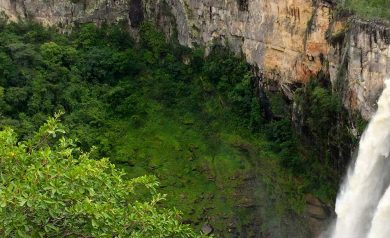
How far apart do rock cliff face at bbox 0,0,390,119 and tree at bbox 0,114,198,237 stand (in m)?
10.6

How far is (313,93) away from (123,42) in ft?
32.8

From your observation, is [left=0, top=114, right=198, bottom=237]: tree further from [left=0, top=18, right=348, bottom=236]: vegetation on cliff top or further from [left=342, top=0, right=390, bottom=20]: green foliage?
[left=0, top=18, right=348, bottom=236]: vegetation on cliff top

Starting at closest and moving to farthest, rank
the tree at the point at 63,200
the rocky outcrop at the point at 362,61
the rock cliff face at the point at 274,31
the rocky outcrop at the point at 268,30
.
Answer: the tree at the point at 63,200 < the rocky outcrop at the point at 362,61 < the rock cliff face at the point at 274,31 < the rocky outcrop at the point at 268,30

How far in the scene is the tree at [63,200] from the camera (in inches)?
314

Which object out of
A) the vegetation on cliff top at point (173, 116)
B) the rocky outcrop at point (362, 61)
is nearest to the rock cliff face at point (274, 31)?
the rocky outcrop at point (362, 61)

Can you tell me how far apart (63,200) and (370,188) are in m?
12.1

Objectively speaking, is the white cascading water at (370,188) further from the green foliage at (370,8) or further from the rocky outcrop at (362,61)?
the green foliage at (370,8)

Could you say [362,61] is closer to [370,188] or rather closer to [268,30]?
[370,188]

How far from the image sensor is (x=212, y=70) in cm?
2505

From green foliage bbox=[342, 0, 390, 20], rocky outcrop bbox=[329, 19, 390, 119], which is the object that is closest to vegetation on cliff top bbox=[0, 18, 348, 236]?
rocky outcrop bbox=[329, 19, 390, 119]

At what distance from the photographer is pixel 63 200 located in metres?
8.32

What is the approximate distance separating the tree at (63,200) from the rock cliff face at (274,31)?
34.9ft

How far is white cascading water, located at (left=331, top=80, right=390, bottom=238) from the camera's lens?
17.2 meters

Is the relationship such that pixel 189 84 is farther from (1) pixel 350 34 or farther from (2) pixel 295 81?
(1) pixel 350 34
